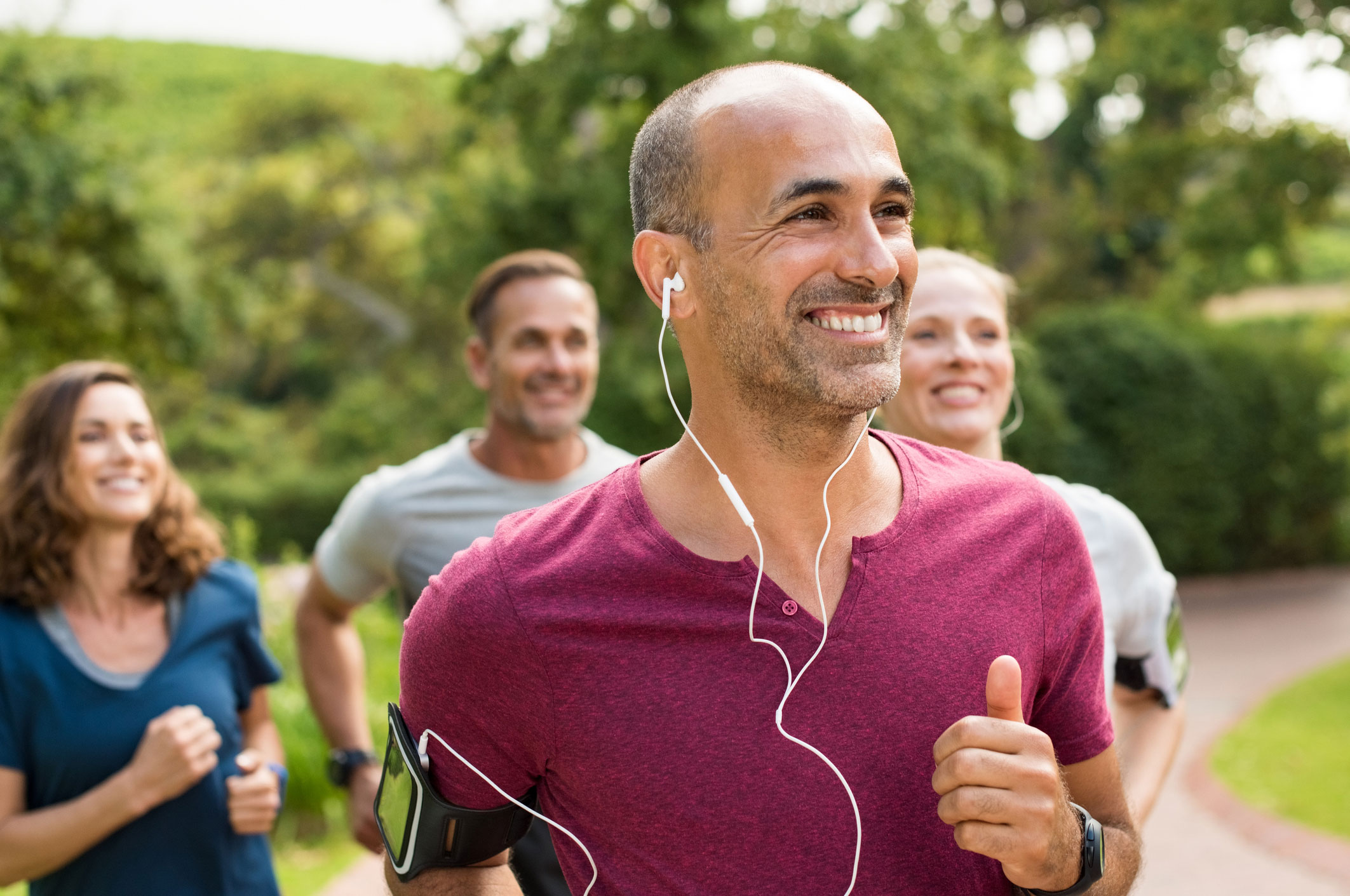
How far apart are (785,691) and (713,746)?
0.12 m

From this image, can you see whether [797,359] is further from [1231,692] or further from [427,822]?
[1231,692]

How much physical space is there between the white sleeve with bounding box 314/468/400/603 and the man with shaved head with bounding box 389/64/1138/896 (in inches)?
80.3

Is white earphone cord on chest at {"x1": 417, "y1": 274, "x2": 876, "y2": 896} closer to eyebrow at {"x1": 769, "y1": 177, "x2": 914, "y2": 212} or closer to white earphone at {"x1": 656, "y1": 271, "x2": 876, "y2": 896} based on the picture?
white earphone at {"x1": 656, "y1": 271, "x2": 876, "y2": 896}

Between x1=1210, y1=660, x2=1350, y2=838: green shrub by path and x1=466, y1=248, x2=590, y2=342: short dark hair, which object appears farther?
x1=1210, y1=660, x2=1350, y2=838: green shrub by path

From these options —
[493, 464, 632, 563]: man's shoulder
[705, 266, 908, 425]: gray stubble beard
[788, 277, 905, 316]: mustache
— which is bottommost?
[493, 464, 632, 563]: man's shoulder

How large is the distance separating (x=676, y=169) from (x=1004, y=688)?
33.3 inches

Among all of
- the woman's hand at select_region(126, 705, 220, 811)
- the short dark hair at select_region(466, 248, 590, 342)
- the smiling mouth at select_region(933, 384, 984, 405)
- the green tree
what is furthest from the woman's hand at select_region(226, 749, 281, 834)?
the green tree

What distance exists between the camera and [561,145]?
1404cm

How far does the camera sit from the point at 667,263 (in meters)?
1.88

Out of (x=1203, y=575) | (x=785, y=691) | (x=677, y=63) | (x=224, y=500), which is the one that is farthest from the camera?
(x=224, y=500)

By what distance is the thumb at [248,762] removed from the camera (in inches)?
130

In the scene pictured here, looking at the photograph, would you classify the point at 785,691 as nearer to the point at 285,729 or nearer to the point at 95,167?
the point at 285,729

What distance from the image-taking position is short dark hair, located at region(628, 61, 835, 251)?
1814 mm

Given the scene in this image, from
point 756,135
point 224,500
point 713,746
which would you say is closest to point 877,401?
point 756,135
